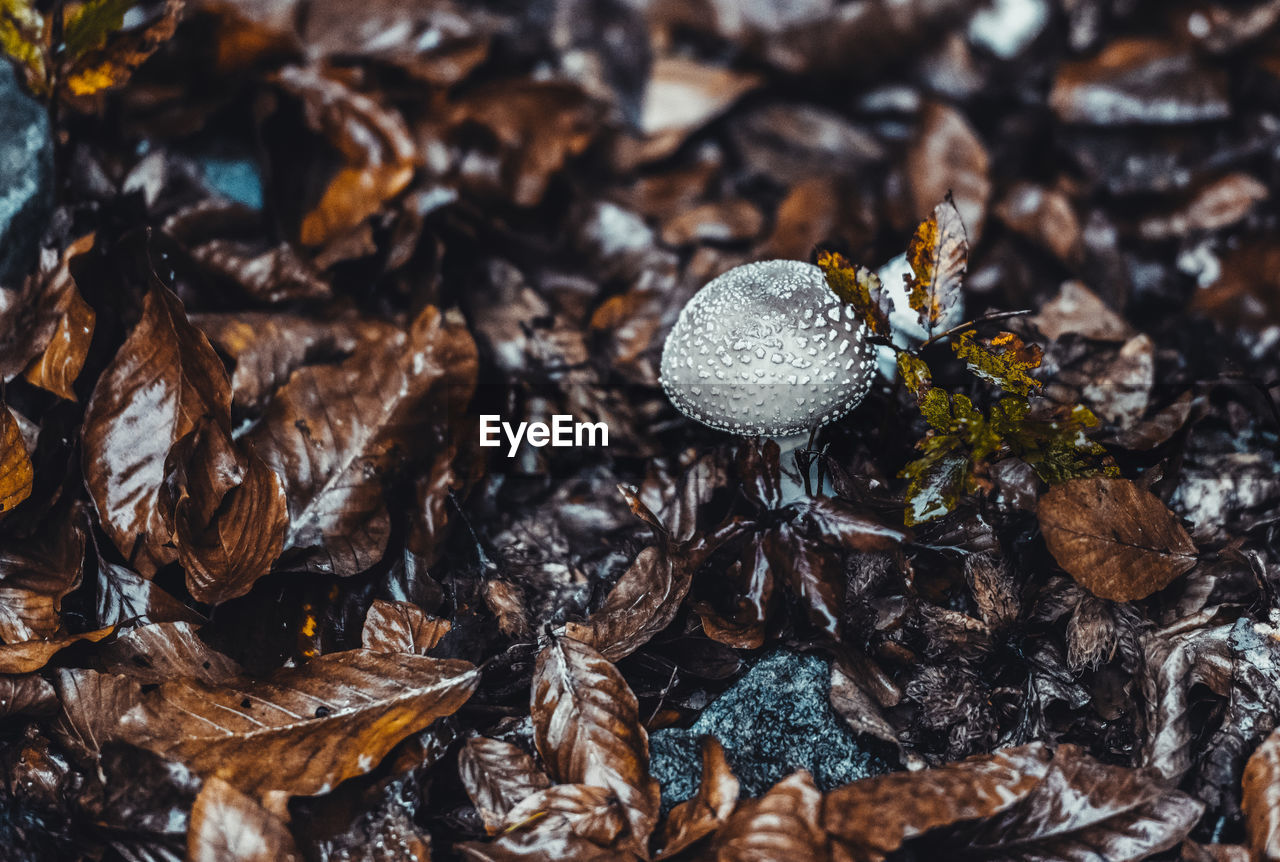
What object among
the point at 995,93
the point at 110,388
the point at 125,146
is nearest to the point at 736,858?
the point at 110,388

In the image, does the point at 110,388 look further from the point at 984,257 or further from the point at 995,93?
the point at 995,93

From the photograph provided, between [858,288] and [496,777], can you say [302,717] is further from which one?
[858,288]

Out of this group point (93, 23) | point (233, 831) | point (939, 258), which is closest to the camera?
point (233, 831)

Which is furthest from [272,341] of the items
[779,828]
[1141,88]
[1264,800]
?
[1141,88]

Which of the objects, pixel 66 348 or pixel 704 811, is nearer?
pixel 704 811

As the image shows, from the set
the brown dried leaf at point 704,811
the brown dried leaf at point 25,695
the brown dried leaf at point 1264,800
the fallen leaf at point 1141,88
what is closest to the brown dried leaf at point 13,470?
the brown dried leaf at point 25,695

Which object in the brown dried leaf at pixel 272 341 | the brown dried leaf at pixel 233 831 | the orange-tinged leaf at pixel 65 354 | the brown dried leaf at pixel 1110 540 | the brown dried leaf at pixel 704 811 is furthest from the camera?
the brown dried leaf at pixel 272 341

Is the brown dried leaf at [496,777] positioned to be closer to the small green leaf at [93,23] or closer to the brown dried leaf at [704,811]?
the brown dried leaf at [704,811]
